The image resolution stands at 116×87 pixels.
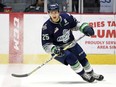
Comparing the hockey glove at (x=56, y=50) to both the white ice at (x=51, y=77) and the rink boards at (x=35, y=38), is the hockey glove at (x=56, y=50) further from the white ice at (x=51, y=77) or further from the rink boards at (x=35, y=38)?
the rink boards at (x=35, y=38)

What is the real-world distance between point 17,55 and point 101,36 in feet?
4.61

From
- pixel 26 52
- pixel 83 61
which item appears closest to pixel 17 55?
pixel 26 52

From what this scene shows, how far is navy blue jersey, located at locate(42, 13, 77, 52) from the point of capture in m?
5.79

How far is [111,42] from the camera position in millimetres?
8273

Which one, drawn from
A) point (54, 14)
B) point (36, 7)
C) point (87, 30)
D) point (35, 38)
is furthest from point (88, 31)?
point (36, 7)

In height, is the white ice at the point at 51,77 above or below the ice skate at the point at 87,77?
below

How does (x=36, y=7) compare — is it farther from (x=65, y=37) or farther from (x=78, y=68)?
(x=78, y=68)

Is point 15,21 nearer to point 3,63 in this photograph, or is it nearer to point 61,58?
point 3,63

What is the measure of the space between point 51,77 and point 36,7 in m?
2.53

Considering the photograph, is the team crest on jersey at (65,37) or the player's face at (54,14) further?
the team crest on jersey at (65,37)

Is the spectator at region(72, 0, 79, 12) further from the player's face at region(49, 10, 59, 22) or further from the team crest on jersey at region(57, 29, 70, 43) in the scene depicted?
the player's face at region(49, 10, 59, 22)

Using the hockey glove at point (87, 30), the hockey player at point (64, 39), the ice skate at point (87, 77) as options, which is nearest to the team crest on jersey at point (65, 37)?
the hockey player at point (64, 39)

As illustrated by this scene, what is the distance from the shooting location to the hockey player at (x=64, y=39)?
18.7 feet

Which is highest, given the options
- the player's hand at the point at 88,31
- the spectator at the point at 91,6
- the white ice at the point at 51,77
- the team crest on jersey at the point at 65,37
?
the spectator at the point at 91,6
